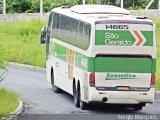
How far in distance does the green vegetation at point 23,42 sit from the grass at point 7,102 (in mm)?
9478

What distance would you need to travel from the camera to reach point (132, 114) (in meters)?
23.0

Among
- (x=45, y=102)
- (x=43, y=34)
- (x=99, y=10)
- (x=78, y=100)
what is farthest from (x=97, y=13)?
(x=43, y=34)

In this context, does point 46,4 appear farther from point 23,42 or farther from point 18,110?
point 18,110

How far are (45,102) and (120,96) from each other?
338 cm

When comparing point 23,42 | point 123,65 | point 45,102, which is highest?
point 123,65

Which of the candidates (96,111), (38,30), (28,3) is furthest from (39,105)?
(28,3)

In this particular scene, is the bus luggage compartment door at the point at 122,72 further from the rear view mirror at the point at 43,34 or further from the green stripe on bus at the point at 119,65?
the rear view mirror at the point at 43,34

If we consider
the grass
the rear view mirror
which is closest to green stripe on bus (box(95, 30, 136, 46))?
the grass

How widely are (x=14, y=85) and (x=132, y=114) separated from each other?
25.8 ft

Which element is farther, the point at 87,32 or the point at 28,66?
the point at 28,66

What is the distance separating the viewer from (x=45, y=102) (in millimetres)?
25438

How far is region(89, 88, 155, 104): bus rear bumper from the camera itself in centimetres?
2295

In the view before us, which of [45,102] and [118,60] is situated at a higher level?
[118,60]

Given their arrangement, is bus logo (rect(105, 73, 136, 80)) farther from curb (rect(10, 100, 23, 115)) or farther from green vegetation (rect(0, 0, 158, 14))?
green vegetation (rect(0, 0, 158, 14))
